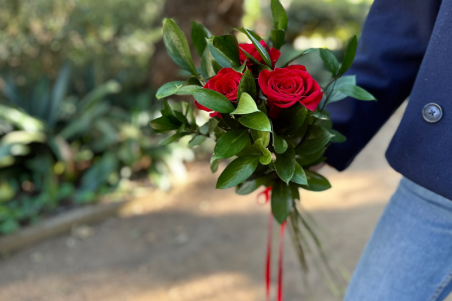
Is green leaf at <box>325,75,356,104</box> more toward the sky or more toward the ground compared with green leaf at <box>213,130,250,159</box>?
more toward the sky

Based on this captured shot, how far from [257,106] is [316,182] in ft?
1.06

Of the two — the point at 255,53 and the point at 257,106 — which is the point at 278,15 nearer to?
the point at 255,53

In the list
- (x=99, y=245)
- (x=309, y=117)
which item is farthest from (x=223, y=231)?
(x=309, y=117)

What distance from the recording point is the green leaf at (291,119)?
3.05 feet

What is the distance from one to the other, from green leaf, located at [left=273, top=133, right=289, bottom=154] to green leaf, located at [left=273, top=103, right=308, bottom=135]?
66 mm

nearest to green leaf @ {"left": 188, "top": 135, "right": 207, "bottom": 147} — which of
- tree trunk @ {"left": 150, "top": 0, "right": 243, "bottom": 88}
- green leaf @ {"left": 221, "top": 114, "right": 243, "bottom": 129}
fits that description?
green leaf @ {"left": 221, "top": 114, "right": 243, "bottom": 129}

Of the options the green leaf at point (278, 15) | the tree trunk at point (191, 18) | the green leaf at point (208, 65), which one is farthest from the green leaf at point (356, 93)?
the tree trunk at point (191, 18)

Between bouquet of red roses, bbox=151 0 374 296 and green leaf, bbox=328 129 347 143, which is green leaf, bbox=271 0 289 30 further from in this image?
green leaf, bbox=328 129 347 143

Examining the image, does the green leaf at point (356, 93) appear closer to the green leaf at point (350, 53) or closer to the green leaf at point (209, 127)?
the green leaf at point (350, 53)

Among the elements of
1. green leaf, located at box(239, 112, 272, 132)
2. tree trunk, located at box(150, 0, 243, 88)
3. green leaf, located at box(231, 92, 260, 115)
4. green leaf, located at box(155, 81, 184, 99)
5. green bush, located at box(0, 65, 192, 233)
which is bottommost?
green bush, located at box(0, 65, 192, 233)

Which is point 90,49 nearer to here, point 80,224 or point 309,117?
point 80,224

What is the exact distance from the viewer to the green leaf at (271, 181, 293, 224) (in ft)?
3.43

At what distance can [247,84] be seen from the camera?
876 millimetres

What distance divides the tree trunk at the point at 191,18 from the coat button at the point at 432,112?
3.30 meters
